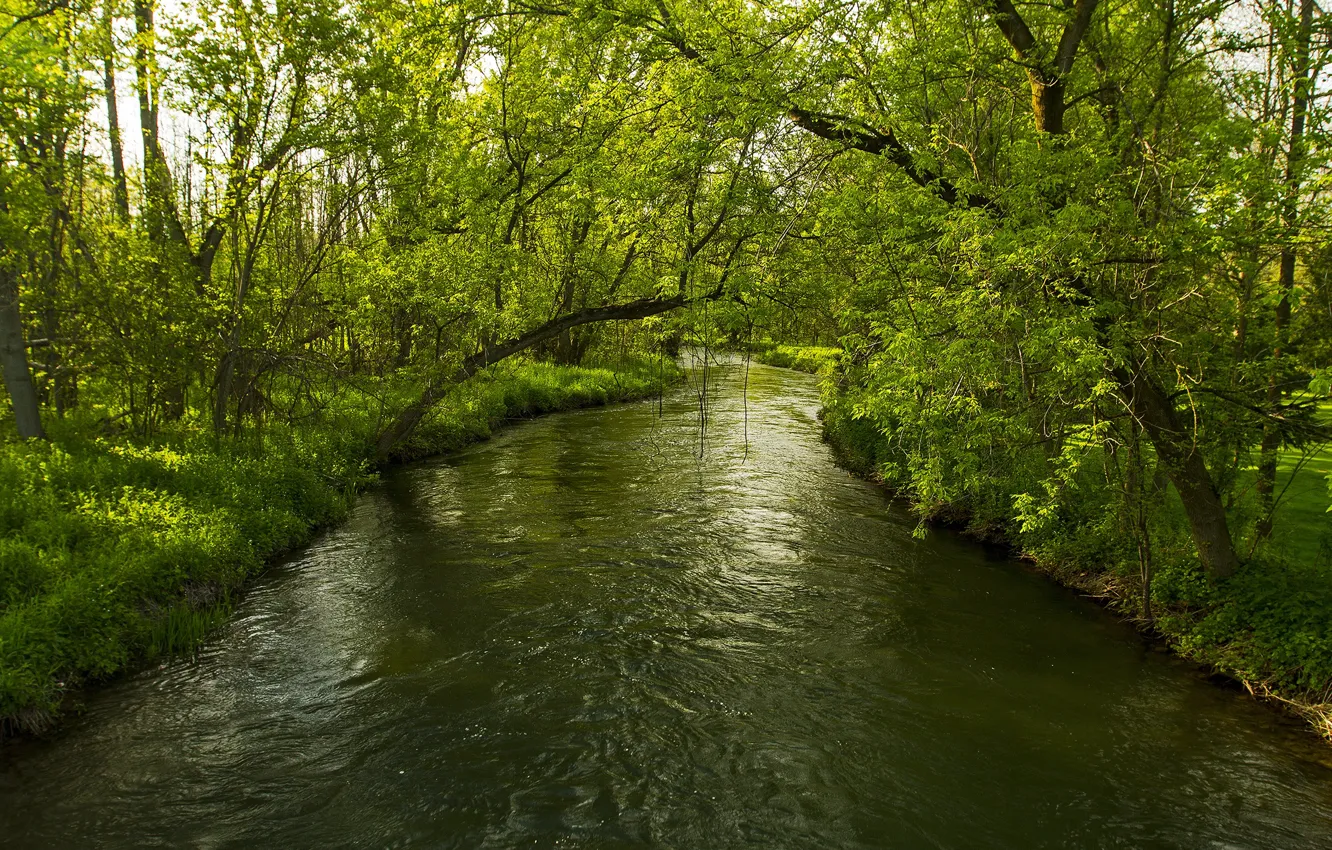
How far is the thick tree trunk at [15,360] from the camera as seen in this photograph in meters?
8.84

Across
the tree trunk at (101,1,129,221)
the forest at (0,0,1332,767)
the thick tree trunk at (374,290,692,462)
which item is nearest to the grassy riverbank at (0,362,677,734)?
the forest at (0,0,1332,767)

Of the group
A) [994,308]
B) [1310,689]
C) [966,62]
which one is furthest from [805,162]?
[1310,689]

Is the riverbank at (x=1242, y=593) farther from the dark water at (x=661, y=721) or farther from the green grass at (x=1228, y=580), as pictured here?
the dark water at (x=661, y=721)

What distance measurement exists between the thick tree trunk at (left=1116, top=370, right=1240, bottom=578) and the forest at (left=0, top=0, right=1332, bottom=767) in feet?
0.14

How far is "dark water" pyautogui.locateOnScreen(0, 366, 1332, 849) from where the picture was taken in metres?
5.31

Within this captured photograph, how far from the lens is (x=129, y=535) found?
805 centimetres

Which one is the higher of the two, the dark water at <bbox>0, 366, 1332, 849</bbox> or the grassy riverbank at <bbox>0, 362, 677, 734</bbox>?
the grassy riverbank at <bbox>0, 362, 677, 734</bbox>

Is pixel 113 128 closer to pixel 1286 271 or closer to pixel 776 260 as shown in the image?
pixel 776 260

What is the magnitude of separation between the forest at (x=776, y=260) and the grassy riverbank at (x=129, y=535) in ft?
0.15

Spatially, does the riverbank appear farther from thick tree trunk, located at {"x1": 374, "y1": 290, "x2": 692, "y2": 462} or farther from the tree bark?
thick tree trunk, located at {"x1": 374, "y1": 290, "x2": 692, "y2": 462}

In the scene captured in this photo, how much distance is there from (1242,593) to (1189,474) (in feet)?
4.81

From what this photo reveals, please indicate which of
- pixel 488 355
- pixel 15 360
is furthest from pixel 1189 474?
pixel 15 360

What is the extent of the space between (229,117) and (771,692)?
1143cm

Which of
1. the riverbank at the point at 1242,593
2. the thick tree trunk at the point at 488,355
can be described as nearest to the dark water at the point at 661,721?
the riverbank at the point at 1242,593
